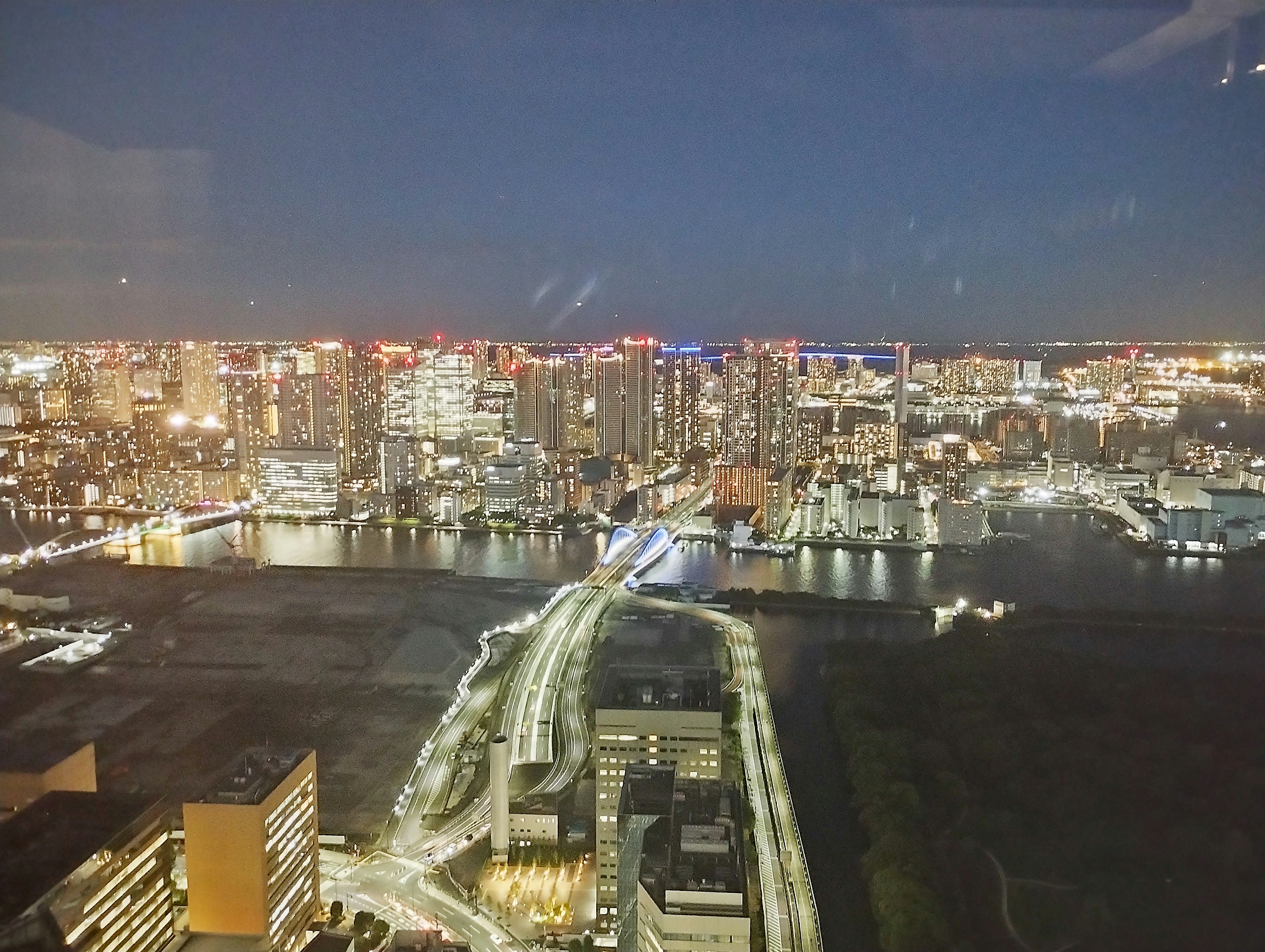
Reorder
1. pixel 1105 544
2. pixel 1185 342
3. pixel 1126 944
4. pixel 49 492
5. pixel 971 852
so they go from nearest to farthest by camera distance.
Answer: pixel 1126 944, pixel 971 852, pixel 1185 342, pixel 1105 544, pixel 49 492

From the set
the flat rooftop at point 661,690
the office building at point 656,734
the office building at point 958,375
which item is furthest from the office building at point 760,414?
the office building at point 656,734

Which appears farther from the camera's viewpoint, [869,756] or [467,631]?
[467,631]

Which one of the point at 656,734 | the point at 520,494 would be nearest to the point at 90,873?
the point at 656,734

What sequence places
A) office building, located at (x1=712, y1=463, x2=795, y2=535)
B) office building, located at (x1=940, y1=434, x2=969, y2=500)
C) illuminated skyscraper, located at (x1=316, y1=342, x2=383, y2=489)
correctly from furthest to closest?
1. illuminated skyscraper, located at (x1=316, y1=342, x2=383, y2=489)
2. office building, located at (x1=712, y1=463, x2=795, y2=535)
3. office building, located at (x1=940, y1=434, x2=969, y2=500)

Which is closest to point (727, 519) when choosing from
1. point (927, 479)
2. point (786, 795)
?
point (927, 479)

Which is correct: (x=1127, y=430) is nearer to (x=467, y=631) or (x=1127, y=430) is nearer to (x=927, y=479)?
(x=927, y=479)

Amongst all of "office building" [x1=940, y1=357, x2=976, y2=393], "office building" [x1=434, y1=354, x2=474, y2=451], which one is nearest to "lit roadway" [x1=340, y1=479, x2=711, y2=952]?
"office building" [x1=940, y1=357, x2=976, y2=393]

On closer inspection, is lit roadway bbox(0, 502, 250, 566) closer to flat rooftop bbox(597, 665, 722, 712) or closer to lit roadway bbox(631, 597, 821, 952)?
flat rooftop bbox(597, 665, 722, 712)

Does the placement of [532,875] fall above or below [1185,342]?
below
